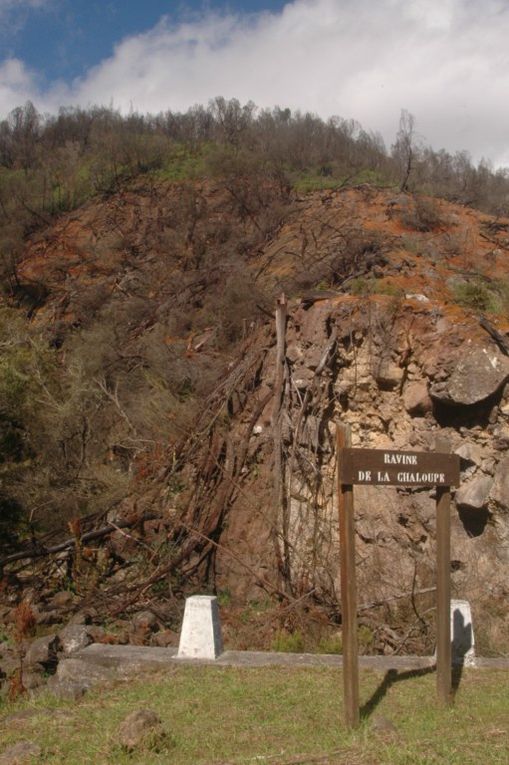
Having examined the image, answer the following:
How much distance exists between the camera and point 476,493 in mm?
11219

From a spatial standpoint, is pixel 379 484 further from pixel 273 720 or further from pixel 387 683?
pixel 387 683

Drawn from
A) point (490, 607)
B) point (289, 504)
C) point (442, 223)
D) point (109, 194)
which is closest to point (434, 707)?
point (490, 607)

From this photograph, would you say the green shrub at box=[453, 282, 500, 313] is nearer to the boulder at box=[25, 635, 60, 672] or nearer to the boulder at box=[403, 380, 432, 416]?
the boulder at box=[403, 380, 432, 416]

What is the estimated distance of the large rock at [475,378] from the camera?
37.3 ft

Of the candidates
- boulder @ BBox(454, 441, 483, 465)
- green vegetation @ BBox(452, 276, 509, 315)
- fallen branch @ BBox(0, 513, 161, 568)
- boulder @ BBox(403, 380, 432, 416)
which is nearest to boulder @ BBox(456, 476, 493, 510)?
boulder @ BBox(454, 441, 483, 465)

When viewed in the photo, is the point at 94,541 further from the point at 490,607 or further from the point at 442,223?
the point at 442,223

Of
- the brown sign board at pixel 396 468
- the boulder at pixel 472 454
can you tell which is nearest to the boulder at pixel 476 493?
the boulder at pixel 472 454

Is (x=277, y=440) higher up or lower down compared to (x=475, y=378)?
lower down

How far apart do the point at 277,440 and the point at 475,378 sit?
3.07 m

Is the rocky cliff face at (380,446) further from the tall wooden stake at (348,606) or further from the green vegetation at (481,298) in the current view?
the tall wooden stake at (348,606)

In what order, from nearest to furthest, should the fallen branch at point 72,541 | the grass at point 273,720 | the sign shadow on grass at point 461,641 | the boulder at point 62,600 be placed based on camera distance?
the grass at point 273,720
the sign shadow on grass at point 461,641
the boulder at point 62,600
the fallen branch at point 72,541

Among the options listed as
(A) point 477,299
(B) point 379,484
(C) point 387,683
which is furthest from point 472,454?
(B) point 379,484

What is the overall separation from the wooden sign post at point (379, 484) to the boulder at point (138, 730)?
147 cm

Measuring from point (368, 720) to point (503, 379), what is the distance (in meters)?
6.22
